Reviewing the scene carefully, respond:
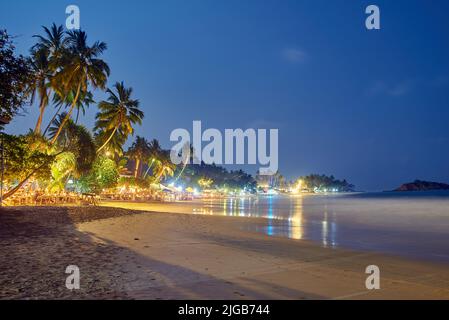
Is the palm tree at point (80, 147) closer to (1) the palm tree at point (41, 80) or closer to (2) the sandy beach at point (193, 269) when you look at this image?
(1) the palm tree at point (41, 80)

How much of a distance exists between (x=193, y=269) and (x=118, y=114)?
41561 millimetres

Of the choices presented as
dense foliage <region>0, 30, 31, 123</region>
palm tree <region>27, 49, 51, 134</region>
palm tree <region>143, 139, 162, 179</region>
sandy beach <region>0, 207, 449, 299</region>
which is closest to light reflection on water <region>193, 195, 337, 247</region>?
sandy beach <region>0, 207, 449, 299</region>

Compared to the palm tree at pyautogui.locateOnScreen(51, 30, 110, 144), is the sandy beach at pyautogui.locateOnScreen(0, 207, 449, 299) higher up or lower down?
lower down

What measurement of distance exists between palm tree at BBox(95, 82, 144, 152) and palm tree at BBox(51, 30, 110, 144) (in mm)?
10265

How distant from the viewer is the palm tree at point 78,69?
108ft

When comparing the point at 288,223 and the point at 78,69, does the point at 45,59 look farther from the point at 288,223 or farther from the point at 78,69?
the point at 288,223

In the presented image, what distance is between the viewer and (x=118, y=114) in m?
46.2

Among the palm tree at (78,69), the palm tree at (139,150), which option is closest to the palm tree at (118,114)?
the palm tree at (78,69)

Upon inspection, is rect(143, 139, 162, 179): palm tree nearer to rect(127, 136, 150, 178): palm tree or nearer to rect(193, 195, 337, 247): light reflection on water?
rect(127, 136, 150, 178): palm tree

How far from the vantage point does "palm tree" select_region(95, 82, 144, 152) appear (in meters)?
46.2

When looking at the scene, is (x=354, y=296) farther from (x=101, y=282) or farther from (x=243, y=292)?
(x=101, y=282)

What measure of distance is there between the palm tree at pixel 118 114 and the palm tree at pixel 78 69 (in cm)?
1027
